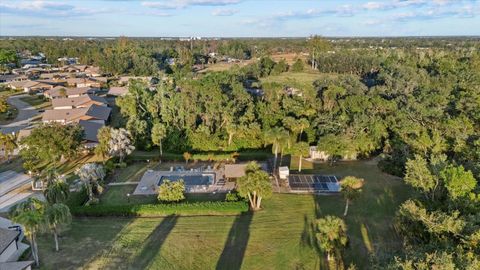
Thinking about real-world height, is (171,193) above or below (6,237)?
below

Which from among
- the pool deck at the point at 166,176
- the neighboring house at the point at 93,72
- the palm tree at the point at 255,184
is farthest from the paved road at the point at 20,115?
the palm tree at the point at 255,184

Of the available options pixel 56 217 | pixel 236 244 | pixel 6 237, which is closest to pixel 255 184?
pixel 236 244

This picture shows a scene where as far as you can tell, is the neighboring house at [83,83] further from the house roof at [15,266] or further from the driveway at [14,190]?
the house roof at [15,266]

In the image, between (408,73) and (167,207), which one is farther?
(408,73)

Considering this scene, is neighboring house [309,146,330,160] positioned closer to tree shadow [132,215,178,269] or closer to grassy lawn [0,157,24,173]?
tree shadow [132,215,178,269]

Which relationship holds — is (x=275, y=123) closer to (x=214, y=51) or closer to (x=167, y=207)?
(x=167, y=207)

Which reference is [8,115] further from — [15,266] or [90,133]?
[15,266]

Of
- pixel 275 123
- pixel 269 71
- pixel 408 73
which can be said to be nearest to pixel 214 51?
pixel 269 71
